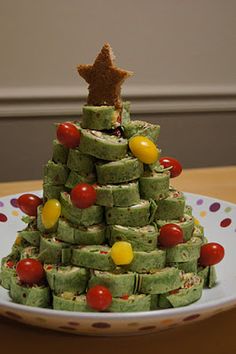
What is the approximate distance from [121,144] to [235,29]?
1948mm

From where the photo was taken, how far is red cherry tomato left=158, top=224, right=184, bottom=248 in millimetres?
876

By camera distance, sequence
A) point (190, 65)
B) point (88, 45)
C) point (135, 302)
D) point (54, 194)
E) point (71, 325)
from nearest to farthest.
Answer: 1. point (71, 325)
2. point (135, 302)
3. point (54, 194)
4. point (88, 45)
5. point (190, 65)

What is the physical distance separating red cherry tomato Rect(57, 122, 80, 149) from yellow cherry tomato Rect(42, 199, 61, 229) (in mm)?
97

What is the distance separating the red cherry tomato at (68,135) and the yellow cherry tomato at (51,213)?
0.32 ft

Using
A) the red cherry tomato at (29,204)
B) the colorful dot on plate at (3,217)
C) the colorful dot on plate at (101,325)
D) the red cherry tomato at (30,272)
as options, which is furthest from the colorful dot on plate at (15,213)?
the colorful dot on plate at (101,325)

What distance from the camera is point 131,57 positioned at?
8.14 feet

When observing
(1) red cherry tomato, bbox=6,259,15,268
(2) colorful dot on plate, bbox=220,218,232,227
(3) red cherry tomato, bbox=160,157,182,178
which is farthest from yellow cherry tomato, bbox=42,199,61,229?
(2) colorful dot on plate, bbox=220,218,232,227

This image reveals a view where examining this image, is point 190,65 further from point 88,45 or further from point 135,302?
point 135,302

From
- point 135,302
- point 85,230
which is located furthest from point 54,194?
point 135,302

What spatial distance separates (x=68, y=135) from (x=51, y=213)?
13 centimetres

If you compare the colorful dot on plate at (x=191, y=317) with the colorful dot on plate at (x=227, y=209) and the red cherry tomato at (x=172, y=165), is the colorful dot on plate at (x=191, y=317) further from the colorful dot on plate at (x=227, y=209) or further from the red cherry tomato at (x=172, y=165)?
the colorful dot on plate at (x=227, y=209)

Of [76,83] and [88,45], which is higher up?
[88,45]

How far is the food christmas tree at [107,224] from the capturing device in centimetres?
84

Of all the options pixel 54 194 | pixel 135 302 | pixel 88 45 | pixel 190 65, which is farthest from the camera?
pixel 190 65
